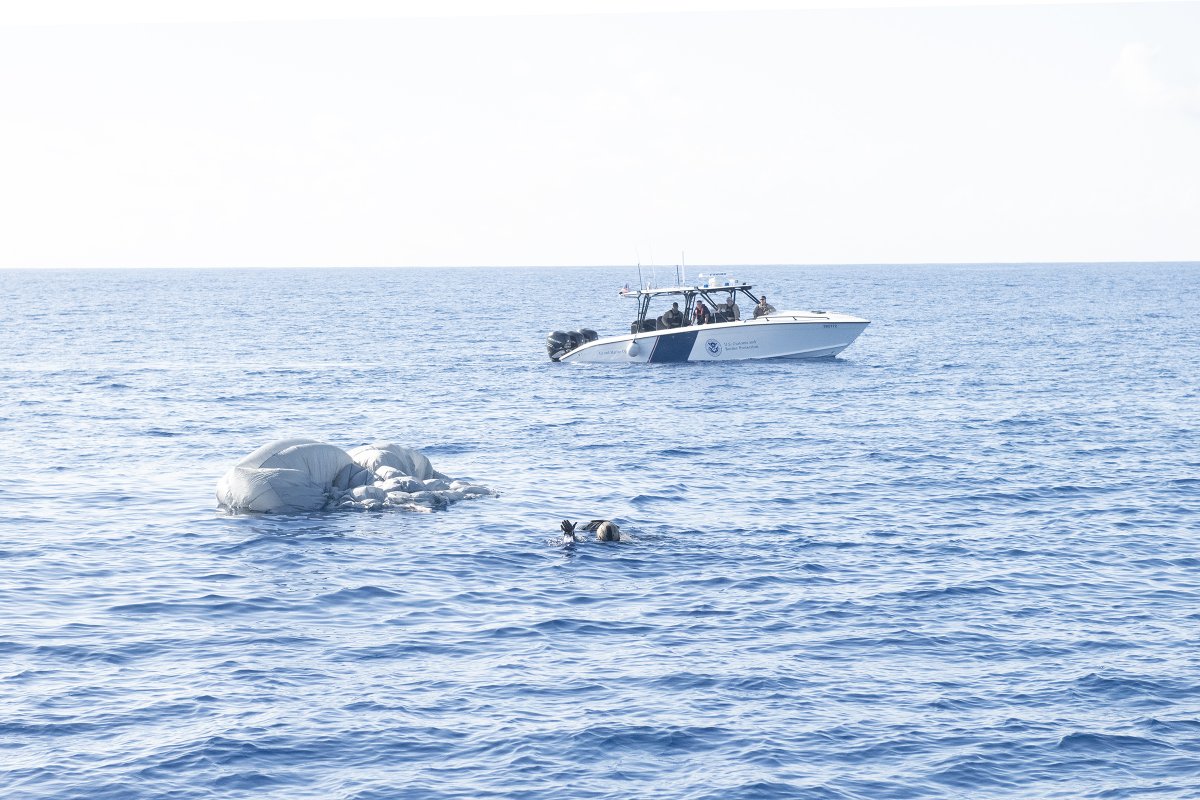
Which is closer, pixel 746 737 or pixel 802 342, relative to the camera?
pixel 746 737

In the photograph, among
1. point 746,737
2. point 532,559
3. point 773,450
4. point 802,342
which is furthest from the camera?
point 802,342

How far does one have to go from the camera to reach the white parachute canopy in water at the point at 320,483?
30094mm

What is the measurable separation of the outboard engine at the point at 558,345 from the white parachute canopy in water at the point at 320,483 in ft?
108

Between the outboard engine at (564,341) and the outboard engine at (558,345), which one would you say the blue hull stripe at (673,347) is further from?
the outboard engine at (558,345)

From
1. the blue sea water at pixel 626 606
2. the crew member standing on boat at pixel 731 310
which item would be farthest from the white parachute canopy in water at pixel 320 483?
the crew member standing on boat at pixel 731 310

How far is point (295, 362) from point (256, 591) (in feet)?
155

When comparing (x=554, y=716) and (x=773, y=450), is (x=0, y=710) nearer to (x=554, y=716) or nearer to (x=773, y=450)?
(x=554, y=716)

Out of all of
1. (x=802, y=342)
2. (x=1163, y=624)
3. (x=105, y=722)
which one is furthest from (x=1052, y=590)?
(x=802, y=342)

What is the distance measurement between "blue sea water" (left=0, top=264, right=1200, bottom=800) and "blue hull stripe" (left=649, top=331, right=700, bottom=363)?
8.94 m

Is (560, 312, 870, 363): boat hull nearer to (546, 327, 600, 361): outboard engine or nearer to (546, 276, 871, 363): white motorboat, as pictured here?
(546, 276, 871, 363): white motorboat

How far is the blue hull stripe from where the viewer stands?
59.2 metres

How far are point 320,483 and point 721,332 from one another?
3138cm

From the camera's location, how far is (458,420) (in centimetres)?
4600

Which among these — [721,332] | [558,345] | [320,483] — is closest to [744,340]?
[721,332]
